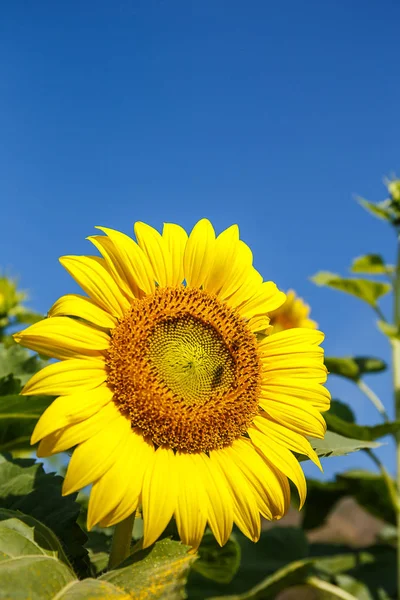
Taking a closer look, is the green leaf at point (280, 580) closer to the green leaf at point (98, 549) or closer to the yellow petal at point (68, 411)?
the green leaf at point (98, 549)

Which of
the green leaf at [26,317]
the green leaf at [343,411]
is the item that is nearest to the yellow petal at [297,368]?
the green leaf at [343,411]

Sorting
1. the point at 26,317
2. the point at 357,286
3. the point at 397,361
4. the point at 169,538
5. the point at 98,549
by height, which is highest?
the point at 357,286

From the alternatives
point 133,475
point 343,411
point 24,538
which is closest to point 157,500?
point 133,475

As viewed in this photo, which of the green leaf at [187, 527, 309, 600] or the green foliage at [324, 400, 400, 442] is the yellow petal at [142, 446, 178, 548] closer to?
the green foliage at [324, 400, 400, 442]

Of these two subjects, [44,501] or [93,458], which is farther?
[44,501]

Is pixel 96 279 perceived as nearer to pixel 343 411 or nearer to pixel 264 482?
pixel 264 482

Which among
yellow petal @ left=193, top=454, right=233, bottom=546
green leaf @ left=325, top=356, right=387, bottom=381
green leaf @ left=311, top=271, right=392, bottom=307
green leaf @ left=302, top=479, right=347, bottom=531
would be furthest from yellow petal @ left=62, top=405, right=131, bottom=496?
green leaf @ left=302, top=479, right=347, bottom=531
